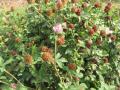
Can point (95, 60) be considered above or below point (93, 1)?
below

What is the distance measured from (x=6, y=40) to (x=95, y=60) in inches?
31.8

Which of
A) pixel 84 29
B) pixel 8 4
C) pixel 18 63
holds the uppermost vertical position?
pixel 84 29

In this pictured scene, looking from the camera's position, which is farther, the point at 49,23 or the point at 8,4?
the point at 8,4

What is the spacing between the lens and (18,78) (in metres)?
3.04

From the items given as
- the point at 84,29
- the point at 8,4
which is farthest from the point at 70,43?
the point at 8,4

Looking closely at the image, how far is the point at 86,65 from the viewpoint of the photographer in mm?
3111

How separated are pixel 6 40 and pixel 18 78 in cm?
38

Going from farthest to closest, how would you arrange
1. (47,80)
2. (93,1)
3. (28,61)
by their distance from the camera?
(93,1), (47,80), (28,61)

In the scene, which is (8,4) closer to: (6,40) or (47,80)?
(6,40)

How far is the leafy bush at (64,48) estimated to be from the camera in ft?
9.35

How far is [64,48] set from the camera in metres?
3.03

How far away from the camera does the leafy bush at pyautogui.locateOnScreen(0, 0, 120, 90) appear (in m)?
2.85

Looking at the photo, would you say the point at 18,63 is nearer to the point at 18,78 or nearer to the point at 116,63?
the point at 18,78

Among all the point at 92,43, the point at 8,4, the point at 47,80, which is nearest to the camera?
the point at 47,80
